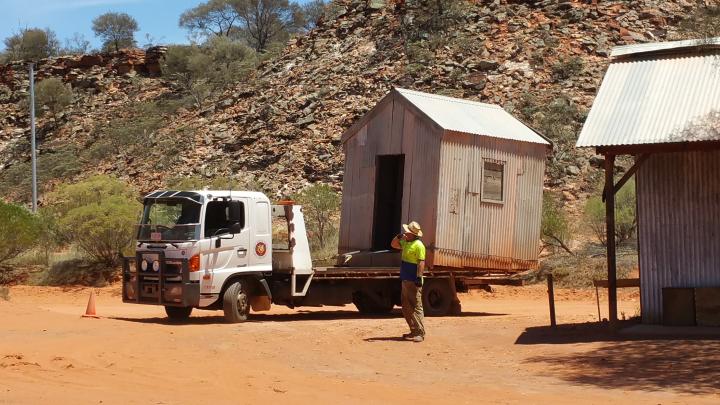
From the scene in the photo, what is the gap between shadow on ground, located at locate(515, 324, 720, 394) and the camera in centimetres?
1252

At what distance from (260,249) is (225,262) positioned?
769 mm

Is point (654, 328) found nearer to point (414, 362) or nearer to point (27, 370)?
point (414, 362)

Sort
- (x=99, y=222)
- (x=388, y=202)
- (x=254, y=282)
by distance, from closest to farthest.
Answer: (x=254, y=282), (x=388, y=202), (x=99, y=222)

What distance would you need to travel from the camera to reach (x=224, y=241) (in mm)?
18500

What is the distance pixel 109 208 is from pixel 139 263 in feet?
42.0

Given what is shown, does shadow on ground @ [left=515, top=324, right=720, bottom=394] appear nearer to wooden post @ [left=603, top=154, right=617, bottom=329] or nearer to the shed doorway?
wooden post @ [left=603, top=154, right=617, bottom=329]

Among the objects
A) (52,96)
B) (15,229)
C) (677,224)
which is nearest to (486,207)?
(677,224)

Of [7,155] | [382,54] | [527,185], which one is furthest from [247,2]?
[527,185]

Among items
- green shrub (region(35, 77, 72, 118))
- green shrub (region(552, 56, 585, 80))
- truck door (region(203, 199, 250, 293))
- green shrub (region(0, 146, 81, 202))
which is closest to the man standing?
truck door (region(203, 199, 250, 293))

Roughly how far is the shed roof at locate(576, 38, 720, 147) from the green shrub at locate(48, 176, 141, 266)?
16.4 m

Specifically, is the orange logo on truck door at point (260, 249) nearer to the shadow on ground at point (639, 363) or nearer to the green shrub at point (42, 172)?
the shadow on ground at point (639, 363)

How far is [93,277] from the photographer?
101ft

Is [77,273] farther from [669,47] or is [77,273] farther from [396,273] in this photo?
[669,47]

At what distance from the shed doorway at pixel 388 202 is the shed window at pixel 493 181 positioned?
75.6 inches
